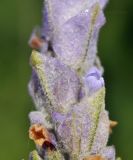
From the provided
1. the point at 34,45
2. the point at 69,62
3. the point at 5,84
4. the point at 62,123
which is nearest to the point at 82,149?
the point at 62,123

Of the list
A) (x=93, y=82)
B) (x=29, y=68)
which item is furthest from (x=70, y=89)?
(x=29, y=68)

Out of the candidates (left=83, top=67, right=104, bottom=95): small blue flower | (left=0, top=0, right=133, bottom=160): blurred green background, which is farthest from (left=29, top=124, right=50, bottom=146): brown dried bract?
(left=0, top=0, right=133, bottom=160): blurred green background

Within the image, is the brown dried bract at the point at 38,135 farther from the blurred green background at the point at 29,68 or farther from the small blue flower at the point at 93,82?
the blurred green background at the point at 29,68

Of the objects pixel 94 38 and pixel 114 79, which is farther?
pixel 114 79

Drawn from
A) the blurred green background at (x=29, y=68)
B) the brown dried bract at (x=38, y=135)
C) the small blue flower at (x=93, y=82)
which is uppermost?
the small blue flower at (x=93, y=82)

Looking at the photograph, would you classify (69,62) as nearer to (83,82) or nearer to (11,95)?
(83,82)

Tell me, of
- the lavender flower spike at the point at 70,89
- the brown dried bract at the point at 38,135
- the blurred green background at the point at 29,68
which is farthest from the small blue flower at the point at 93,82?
the blurred green background at the point at 29,68
